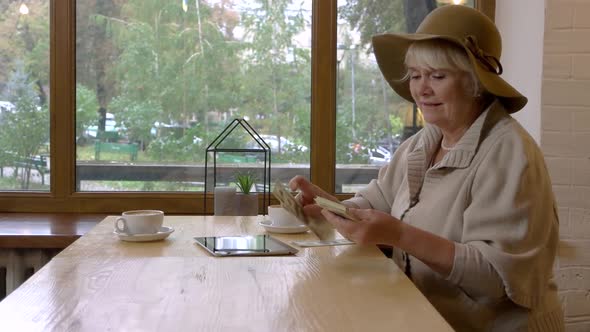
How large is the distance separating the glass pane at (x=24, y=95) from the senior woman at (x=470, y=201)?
174cm

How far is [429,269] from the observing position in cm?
161

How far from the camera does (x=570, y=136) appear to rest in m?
2.47

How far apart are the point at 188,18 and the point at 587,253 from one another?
199 centimetres

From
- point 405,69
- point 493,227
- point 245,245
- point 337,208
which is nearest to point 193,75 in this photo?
point 405,69

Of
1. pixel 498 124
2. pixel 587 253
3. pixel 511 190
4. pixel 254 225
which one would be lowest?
pixel 587 253

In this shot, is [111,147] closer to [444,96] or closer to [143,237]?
[143,237]

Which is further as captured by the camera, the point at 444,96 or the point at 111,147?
the point at 111,147

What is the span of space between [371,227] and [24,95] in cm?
219

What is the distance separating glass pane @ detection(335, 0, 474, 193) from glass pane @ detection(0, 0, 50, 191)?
1.38 metres

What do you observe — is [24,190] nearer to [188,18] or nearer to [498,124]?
[188,18]

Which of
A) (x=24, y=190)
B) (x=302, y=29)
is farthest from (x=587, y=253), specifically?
(x=24, y=190)

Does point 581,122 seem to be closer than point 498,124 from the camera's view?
No

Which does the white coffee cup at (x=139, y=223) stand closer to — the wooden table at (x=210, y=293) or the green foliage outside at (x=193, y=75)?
the wooden table at (x=210, y=293)

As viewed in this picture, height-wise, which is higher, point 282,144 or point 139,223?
point 282,144
